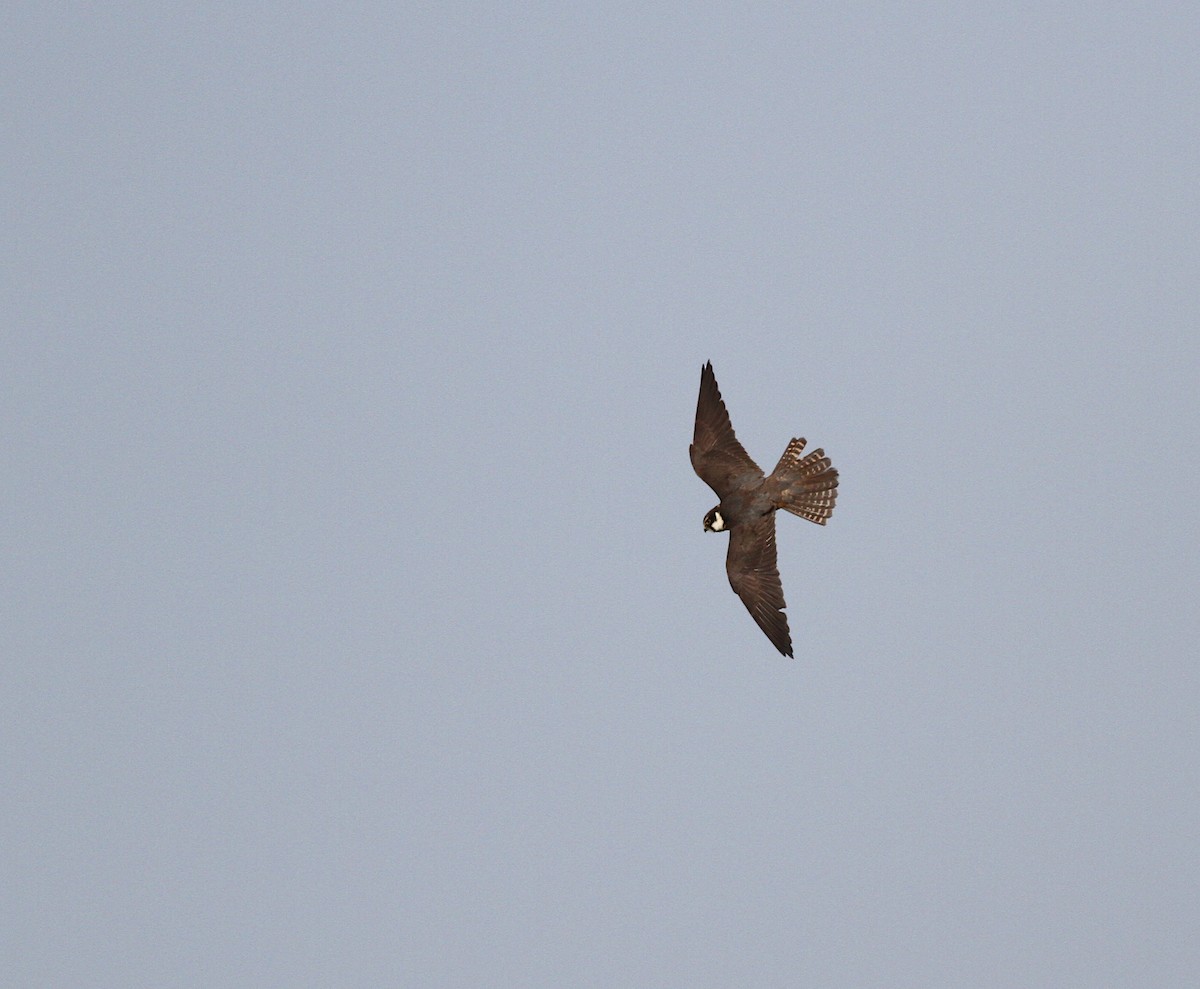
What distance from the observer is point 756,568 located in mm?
24109

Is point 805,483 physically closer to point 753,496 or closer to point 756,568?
point 753,496

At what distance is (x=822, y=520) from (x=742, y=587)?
2.33m

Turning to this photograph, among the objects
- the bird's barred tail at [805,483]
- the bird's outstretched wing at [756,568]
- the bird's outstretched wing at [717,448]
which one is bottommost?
the bird's outstretched wing at [756,568]

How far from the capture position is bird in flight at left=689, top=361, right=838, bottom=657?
932 inches

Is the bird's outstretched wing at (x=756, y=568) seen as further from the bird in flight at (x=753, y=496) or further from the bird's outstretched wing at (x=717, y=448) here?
the bird's outstretched wing at (x=717, y=448)

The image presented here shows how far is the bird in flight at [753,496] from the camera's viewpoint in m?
23.7

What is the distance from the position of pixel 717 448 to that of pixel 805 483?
2265 mm

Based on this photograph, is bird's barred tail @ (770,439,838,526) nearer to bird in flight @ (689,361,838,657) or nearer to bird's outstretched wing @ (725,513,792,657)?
bird in flight @ (689,361,838,657)

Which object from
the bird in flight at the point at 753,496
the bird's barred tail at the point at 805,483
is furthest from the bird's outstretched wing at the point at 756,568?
the bird's barred tail at the point at 805,483

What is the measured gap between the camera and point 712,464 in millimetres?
24859

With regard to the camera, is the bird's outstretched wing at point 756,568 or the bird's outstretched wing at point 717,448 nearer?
the bird's outstretched wing at point 756,568

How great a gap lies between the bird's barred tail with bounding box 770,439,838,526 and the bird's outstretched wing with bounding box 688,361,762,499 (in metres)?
0.81

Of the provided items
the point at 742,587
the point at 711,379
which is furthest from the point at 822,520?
the point at 711,379

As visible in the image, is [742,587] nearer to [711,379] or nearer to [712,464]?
[712,464]
